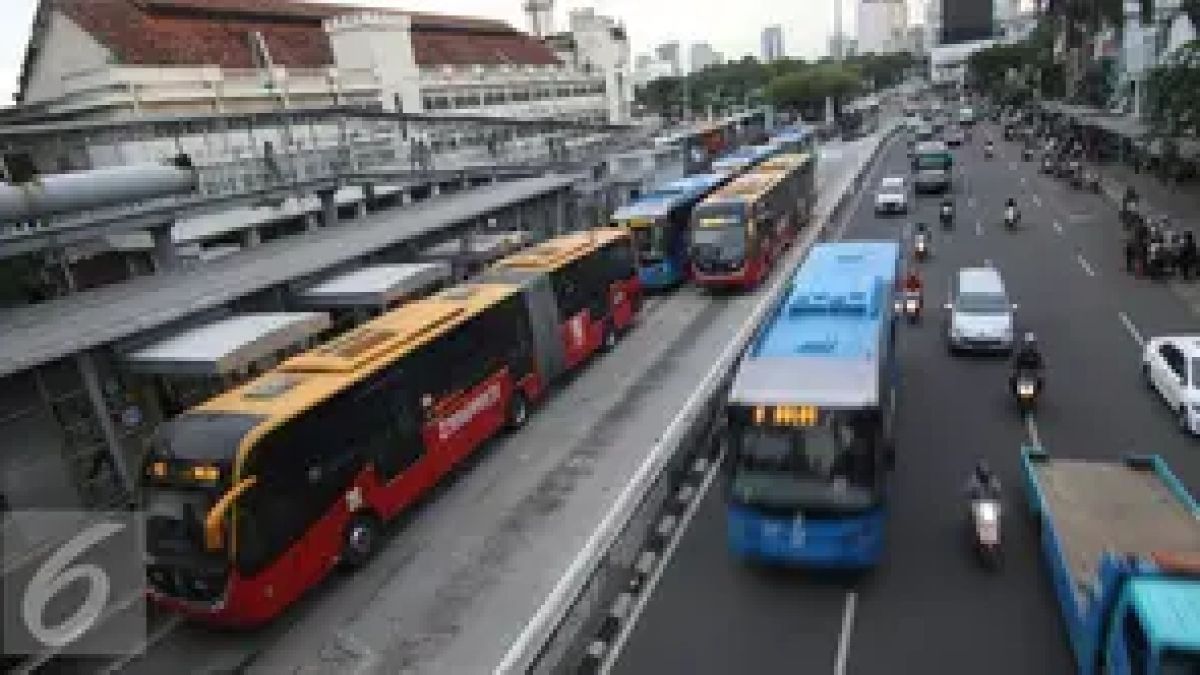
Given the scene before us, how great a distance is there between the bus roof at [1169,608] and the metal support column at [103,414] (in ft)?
51.9

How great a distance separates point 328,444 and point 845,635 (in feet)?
A: 25.8

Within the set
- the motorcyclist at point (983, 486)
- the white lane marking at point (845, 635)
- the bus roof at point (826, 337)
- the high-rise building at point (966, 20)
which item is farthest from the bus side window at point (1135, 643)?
the high-rise building at point (966, 20)

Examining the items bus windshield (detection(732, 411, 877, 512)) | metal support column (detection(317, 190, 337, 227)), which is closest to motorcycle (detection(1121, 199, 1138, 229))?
bus windshield (detection(732, 411, 877, 512))

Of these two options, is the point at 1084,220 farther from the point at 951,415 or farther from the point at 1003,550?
the point at 1003,550

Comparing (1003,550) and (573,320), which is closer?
(1003,550)

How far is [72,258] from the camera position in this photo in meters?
22.1

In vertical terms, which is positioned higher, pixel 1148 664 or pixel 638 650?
pixel 1148 664

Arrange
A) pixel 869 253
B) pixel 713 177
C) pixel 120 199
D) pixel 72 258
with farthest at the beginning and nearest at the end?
pixel 713 177, pixel 72 258, pixel 120 199, pixel 869 253

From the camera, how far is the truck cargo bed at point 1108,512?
9.99 metres

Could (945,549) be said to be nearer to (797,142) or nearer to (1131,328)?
(1131,328)

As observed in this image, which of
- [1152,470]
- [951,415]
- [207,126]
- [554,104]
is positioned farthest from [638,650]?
[554,104]

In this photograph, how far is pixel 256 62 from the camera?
44781 mm

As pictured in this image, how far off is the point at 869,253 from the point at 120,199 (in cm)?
1797

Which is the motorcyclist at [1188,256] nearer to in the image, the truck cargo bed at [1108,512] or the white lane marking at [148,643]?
the truck cargo bed at [1108,512]
